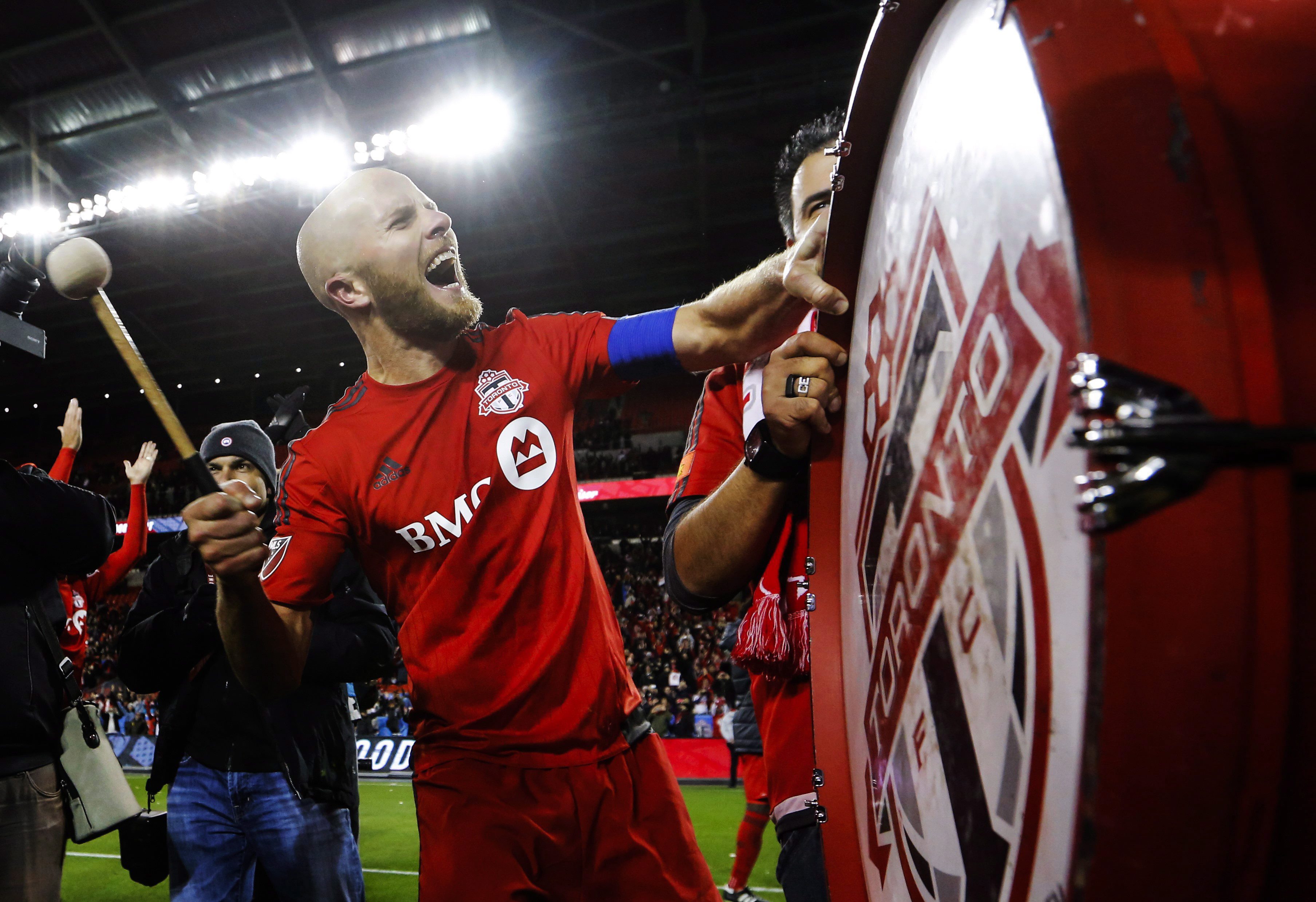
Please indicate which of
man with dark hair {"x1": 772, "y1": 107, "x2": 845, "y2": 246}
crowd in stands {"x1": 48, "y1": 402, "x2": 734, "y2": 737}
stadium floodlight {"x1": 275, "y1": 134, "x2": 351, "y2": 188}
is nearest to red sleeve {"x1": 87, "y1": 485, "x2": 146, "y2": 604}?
man with dark hair {"x1": 772, "y1": 107, "x2": 845, "y2": 246}

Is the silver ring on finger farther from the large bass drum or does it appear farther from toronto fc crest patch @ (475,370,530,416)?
toronto fc crest patch @ (475,370,530,416)

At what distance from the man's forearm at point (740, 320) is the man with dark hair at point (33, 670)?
5.26 ft

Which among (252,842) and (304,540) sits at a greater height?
(304,540)

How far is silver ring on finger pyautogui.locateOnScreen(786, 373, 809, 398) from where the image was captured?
997mm

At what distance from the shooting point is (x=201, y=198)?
12.0m

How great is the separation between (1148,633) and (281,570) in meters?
1.59

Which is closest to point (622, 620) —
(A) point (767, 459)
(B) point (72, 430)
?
(B) point (72, 430)

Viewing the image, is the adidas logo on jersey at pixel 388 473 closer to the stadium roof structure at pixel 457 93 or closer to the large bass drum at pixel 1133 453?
the large bass drum at pixel 1133 453

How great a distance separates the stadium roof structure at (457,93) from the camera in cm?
952

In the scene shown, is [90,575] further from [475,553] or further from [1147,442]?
[1147,442]

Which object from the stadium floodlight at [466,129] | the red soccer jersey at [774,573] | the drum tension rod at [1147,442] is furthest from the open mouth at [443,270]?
the stadium floodlight at [466,129]

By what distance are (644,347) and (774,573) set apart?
557 mm

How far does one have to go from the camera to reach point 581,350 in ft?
6.22

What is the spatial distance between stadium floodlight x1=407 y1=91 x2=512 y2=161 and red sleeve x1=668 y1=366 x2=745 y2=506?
9704 mm
